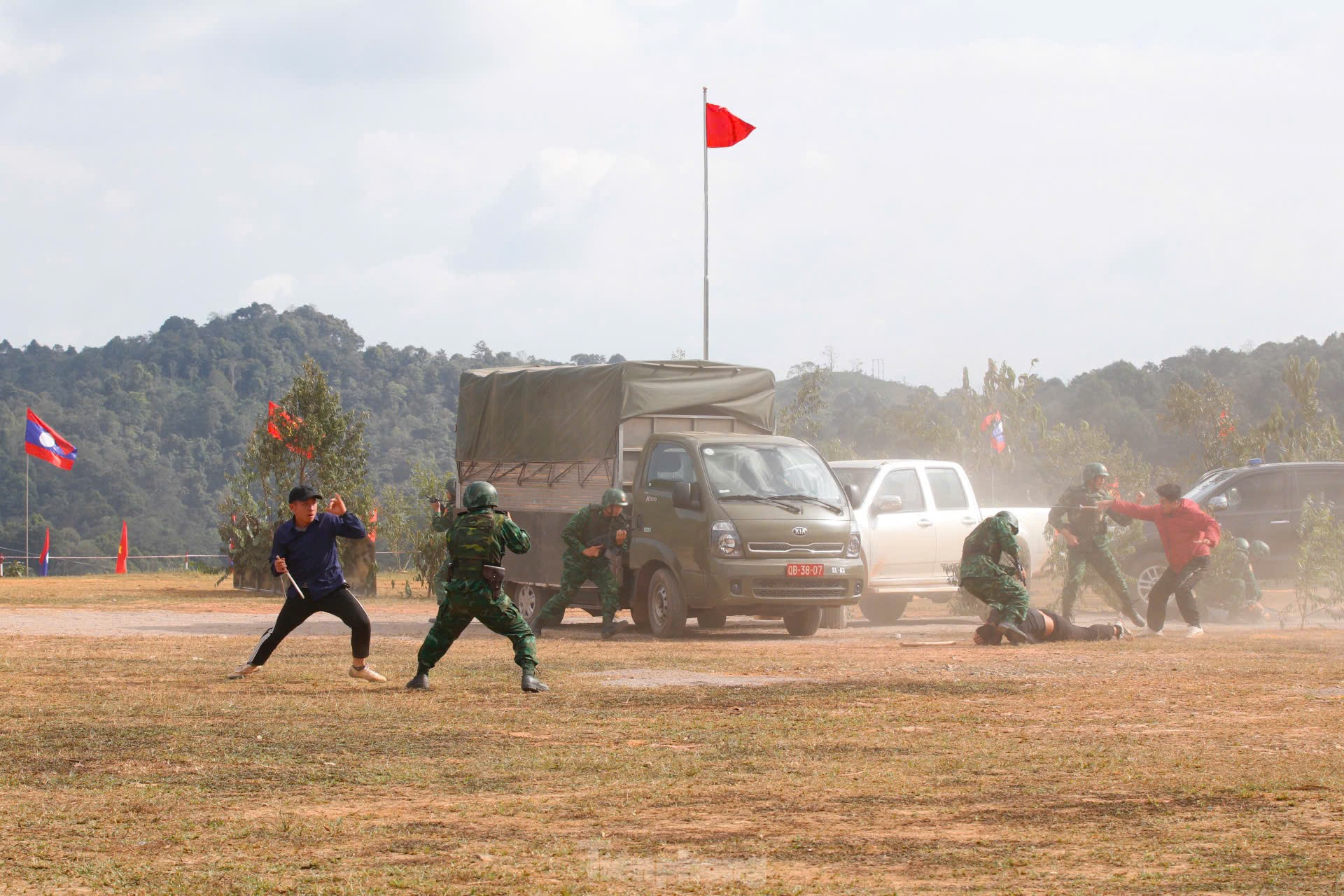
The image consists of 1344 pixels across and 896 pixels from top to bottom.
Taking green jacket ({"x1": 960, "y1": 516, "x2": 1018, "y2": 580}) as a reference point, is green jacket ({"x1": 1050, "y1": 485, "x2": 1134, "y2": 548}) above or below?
above

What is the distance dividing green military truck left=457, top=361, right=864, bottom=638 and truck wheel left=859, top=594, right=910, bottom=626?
2485 mm

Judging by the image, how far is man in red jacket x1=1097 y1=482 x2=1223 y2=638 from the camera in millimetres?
16031

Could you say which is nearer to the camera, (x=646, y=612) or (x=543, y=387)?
(x=646, y=612)

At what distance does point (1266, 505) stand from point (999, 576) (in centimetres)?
706

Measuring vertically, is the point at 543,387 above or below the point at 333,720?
above

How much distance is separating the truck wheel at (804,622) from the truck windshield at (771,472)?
1246 mm

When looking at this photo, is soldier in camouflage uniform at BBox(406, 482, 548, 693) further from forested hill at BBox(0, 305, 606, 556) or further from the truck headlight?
forested hill at BBox(0, 305, 606, 556)

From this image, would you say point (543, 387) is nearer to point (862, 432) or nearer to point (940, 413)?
point (940, 413)


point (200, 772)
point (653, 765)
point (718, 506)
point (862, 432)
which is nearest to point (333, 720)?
point (200, 772)

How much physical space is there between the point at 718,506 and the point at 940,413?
34060 mm

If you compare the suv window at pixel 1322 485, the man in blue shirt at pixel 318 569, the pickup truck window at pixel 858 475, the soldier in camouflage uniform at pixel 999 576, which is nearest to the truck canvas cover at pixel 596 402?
the pickup truck window at pixel 858 475

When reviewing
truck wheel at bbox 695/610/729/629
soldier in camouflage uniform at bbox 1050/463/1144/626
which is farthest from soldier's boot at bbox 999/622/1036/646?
truck wheel at bbox 695/610/729/629

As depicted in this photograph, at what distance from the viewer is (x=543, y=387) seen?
18625 millimetres

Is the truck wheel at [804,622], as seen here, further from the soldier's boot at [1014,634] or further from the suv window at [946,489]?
the suv window at [946,489]
